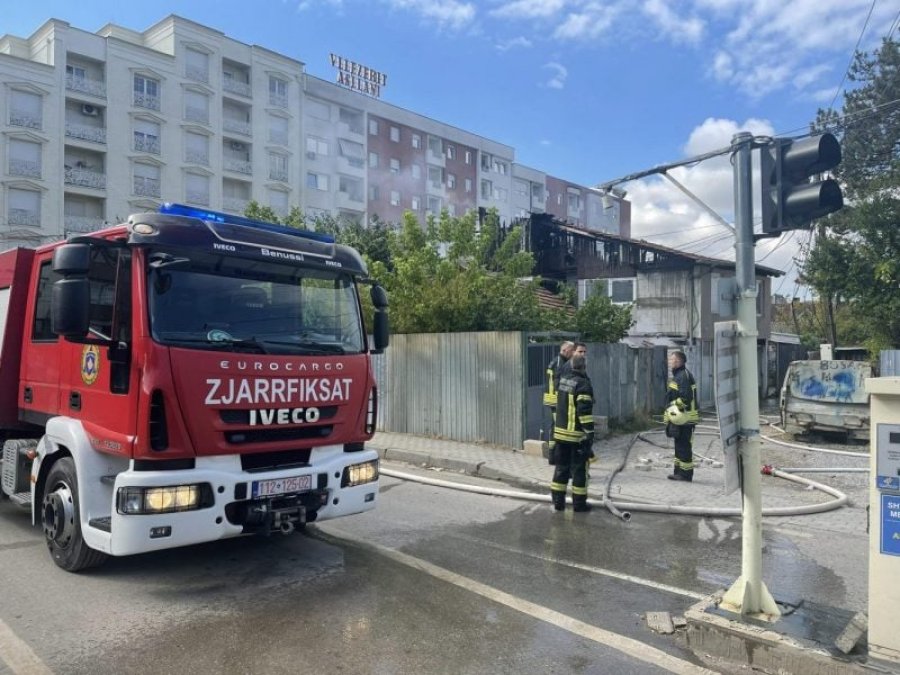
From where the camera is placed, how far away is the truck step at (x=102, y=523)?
14.9ft

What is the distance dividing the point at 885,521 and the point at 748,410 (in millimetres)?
994

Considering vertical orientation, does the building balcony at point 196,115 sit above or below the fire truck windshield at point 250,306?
above

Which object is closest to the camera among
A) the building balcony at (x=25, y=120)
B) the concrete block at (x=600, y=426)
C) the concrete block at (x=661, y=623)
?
the concrete block at (x=661, y=623)

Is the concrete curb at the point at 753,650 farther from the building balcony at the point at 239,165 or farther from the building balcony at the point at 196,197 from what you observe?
the building balcony at the point at 239,165

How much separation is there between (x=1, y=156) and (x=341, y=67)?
94.5 feet

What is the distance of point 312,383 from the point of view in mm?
5168

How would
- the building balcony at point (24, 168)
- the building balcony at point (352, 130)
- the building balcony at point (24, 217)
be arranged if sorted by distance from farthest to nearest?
the building balcony at point (352, 130) < the building balcony at point (24, 168) < the building balcony at point (24, 217)

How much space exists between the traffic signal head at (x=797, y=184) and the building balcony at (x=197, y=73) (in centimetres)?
4518

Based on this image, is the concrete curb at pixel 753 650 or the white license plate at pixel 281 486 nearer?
the concrete curb at pixel 753 650

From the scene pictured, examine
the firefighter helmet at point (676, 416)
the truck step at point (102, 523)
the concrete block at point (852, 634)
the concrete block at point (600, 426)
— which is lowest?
the concrete block at point (852, 634)

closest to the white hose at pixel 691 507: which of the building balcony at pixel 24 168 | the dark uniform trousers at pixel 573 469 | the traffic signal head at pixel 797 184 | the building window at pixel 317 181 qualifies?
the dark uniform trousers at pixel 573 469

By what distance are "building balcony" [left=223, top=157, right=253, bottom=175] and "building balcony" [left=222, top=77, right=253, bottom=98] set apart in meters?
4.64

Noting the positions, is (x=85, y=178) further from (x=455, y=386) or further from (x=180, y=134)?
(x=455, y=386)

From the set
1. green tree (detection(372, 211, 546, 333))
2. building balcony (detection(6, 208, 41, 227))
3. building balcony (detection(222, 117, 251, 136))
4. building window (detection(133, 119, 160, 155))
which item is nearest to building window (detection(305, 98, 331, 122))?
building balcony (detection(222, 117, 251, 136))
